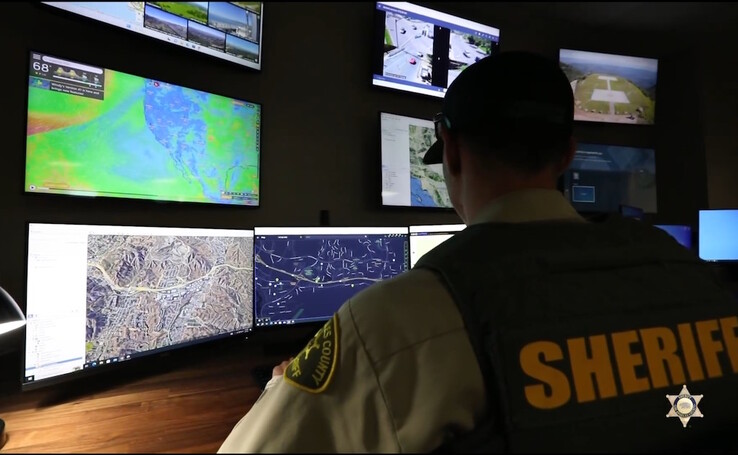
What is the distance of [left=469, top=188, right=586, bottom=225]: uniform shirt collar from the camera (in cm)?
68

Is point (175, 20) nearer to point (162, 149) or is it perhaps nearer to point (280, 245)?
point (162, 149)

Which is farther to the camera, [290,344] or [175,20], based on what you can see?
[290,344]

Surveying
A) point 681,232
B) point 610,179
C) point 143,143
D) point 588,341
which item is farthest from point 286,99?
point 681,232

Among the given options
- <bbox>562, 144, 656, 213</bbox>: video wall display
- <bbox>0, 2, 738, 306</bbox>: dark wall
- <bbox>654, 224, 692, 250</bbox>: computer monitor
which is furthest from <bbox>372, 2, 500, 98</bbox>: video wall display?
<bbox>654, 224, 692, 250</bbox>: computer monitor

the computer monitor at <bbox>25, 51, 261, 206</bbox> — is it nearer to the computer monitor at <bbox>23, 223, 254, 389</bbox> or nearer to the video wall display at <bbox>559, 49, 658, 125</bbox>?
the computer monitor at <bbox>23, 223, 254, 389</bbox>

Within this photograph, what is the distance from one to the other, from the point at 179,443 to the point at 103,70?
3.30 ft

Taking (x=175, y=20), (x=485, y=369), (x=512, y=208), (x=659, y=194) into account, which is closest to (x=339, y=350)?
(x=485, y=369)

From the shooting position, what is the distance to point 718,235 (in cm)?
216

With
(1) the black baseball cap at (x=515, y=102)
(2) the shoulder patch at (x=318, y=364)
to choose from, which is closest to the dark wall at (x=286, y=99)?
(2) the shoulder patch at (x=318, y=364)

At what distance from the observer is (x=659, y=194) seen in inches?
95.0

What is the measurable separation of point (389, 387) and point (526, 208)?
376 millimetres

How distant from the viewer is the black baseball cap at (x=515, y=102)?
26.9 inches

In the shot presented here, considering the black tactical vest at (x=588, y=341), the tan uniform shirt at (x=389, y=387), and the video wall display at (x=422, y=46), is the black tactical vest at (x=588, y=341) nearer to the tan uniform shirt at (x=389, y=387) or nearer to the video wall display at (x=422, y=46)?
the tan uniform shirt at (x=389, y=387)

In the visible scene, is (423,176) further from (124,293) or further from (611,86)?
(611,86)
